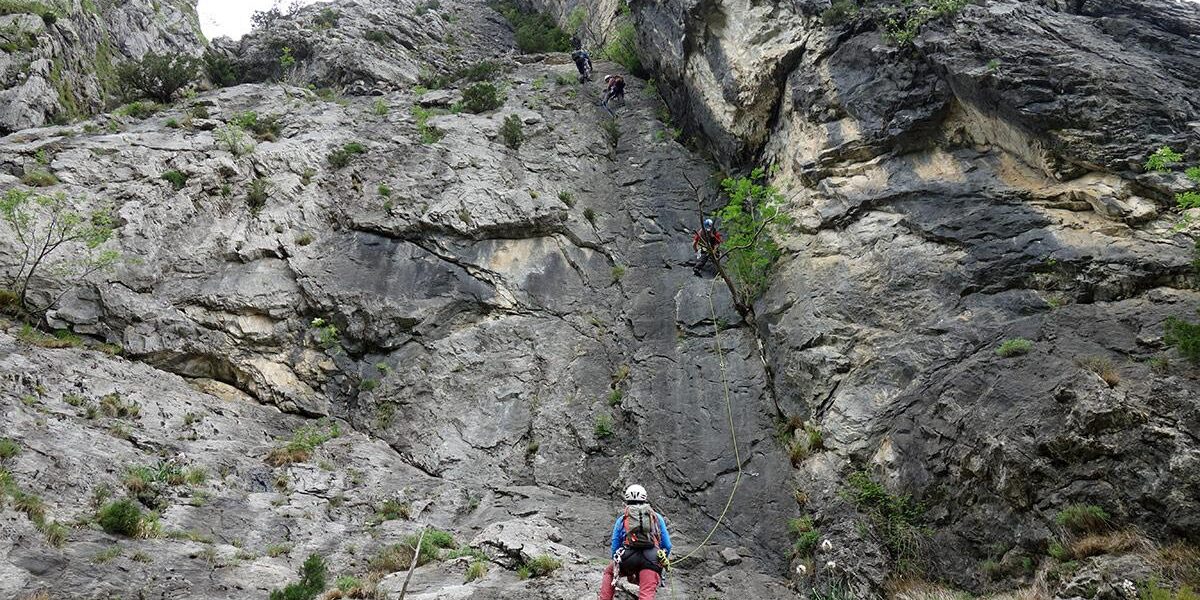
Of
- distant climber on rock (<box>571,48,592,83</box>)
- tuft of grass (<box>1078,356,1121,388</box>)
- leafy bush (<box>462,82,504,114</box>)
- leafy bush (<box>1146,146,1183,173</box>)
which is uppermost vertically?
distant climber on rock (<box>571,48,592,83</box>)

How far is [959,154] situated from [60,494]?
1664 centimetres

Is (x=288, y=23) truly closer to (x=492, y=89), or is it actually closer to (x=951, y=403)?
(x=492, y=89)

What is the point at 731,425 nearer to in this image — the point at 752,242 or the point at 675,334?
the point at 675,334

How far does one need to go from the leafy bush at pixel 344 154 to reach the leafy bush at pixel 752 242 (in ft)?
35.4

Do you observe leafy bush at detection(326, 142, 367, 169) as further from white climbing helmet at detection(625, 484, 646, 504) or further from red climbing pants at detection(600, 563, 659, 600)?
red climbing pants at detection(600, 563, 659, 600)

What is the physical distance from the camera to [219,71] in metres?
24.8

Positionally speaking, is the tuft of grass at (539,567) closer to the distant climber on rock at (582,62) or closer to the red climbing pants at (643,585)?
the red climbing pants at (643,585)

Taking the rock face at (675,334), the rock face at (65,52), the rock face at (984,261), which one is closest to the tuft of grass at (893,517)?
the rock face at (675,334)

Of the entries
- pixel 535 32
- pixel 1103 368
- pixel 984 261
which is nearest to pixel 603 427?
pixel 984 261

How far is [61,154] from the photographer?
16.0 m

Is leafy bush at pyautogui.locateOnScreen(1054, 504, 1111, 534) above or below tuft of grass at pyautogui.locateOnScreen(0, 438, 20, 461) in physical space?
below

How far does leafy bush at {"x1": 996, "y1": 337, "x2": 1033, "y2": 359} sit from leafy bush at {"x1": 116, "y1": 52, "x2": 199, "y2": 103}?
2556 cm

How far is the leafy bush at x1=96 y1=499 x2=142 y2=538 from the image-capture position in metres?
8.29

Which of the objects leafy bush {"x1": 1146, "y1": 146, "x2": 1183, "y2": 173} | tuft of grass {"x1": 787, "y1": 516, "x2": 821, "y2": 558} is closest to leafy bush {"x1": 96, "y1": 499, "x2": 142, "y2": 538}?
tuft of grass {"x1": 787, "y1": 516, "x2": 821, "y2": 558}
